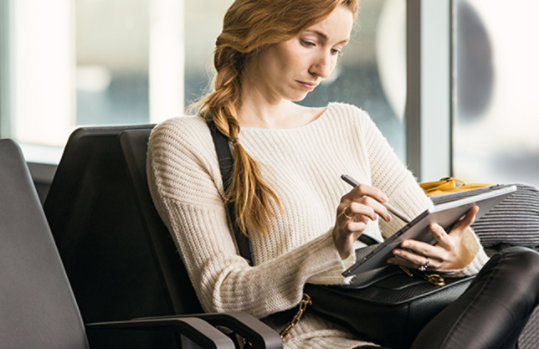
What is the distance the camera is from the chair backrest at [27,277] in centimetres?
131

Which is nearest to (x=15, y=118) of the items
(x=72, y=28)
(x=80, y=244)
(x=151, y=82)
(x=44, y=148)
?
(x=44, y=148)

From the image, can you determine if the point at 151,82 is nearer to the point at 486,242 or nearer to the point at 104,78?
the point at 104,78

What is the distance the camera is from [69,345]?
53.0 inches

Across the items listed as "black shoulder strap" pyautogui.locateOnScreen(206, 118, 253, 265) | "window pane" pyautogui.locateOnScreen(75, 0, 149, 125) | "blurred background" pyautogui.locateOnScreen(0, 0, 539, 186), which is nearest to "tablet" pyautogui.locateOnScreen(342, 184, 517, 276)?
"black shoulder strap" pyautogui.locateOnScreen(206, 118, 253, 265)

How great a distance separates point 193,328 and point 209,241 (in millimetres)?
299

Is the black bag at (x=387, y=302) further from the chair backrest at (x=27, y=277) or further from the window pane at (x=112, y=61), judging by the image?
the window pane at (x=112, y=61)

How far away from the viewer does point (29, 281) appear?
1348 mm

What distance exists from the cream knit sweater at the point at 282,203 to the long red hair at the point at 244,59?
37 mm

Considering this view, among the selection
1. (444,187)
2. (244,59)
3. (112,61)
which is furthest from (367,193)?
(112,61)

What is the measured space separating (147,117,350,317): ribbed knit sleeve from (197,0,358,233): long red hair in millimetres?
48

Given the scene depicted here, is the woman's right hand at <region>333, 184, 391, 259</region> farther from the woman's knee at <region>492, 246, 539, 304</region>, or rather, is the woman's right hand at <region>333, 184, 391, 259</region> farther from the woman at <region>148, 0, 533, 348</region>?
the woman's knee at <region>492, 246, 539, 304</region>

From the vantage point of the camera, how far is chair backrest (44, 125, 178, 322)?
1.80m

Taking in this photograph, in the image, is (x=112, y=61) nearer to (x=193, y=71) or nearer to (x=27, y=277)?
(x=193, y=71)

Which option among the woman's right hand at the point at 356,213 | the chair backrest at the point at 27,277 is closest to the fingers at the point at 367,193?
the woman's right hand at the point at 356,213
